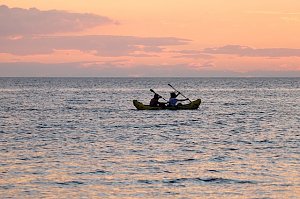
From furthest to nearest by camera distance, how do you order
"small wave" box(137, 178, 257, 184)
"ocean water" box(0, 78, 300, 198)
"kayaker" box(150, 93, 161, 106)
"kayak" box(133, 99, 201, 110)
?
"kayak" box(133, 99, 201, 110) < "kayaker" box(150, 93, 161, 106) < "small wave" box(137, 178, 257, 184) < "ocean water" box(0, 78, 300, 198)

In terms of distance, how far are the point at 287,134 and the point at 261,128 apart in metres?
4.49

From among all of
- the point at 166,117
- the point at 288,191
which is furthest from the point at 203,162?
the point at 166,117

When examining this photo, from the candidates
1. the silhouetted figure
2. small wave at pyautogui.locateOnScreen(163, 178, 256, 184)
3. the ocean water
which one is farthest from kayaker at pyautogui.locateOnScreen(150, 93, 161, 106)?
small wave at pyautogui.locateOnScreen(163, 178, 256, 184)

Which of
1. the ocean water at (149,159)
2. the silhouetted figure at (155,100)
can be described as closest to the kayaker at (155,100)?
the silhouetted figure at (155,100)

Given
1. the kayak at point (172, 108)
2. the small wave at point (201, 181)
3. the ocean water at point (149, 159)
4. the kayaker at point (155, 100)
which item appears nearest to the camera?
the ocean water at point (149, 159)

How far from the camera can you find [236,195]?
2005cm

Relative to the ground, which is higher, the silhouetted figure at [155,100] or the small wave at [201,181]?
the silhouetted figure at [155,100]

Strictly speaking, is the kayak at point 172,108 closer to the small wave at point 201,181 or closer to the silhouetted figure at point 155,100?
the silhouetted figure at point 155,100

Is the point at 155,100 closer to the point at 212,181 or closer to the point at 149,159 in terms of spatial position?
the point at 149,159

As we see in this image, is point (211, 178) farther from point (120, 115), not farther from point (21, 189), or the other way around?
point (120, 115)

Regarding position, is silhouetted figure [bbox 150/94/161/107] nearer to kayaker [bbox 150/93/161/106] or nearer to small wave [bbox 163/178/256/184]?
kayaker [bbox 150/93/161/106]

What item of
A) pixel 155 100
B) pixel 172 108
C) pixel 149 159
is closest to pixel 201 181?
pixel 149 159

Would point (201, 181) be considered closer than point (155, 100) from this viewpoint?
Yes

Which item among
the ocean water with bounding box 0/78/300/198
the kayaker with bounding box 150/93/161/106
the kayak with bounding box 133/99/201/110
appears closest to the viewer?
the ocean water with bounding box 0/78/300/198
